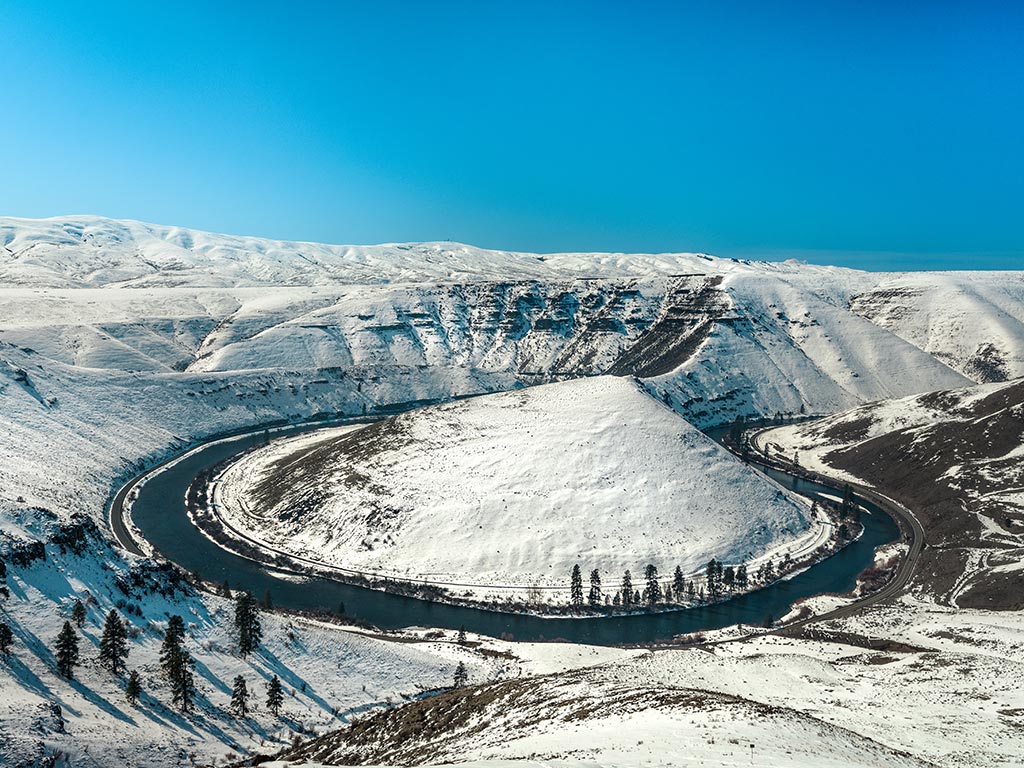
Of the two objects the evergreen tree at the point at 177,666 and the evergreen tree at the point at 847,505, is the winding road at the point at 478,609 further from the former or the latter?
the evergreen tree at the point at 177,666

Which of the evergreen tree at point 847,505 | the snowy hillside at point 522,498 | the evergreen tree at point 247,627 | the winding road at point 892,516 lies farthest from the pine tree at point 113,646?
the evergreen tree at point 847,505

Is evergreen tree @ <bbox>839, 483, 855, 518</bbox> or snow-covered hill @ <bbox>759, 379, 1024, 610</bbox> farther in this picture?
evergreen tree @ <bbox>839, 483, 855, 518</bbox>

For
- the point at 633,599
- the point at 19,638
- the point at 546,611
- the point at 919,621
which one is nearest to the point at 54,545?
the point at 19,638

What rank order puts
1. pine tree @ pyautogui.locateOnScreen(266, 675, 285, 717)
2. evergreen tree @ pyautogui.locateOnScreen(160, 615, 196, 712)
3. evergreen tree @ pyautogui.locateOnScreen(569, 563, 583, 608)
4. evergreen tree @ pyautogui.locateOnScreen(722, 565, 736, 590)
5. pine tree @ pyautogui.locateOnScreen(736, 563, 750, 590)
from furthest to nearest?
pine tree @ pyautogui.locateOnScreen(736, 563, 750, 590), evergreen tree @ pyautogui.locateOnScreen(722, 565, 736, 590), evergreen tree @ pyautogui.locateOnScreen(569, 563, 583, 608), pine tree @ pyautogui.locateOnScreen(266, 675, 285, 717), evergreen tree @ pyautogui.locateOnScreen(160, 615, 196, 712)

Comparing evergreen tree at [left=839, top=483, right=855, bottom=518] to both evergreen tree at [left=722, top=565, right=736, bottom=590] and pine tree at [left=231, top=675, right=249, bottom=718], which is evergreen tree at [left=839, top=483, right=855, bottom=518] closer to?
evergreen tree at [left=722, top=565, right=736, bottom=590]

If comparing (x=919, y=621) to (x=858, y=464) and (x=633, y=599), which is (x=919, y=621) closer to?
(x=633, y=599)

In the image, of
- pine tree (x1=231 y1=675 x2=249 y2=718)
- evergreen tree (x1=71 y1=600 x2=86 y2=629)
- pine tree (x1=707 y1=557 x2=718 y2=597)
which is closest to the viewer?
pine tree (x1=231 y1=675 x2=249 y2=718)

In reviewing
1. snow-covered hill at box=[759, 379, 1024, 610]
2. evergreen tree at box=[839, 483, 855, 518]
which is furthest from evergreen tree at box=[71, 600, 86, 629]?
evergreen tree at box=[839, 483, 855, 518]

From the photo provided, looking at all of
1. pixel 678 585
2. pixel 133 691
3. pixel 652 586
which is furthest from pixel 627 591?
pixel 133 691
